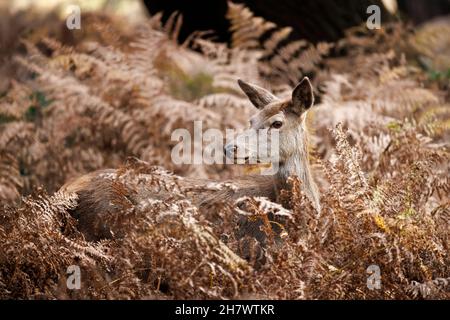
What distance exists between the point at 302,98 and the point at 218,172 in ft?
8.52

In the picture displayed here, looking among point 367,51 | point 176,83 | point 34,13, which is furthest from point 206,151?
A: point 34,13

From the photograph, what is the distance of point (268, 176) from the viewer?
19.1 feet

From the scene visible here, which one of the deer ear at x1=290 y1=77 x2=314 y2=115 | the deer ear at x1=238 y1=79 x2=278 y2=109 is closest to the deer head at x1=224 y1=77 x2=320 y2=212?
the deer ear at x1=290 y1=77 x2=314 y2=115

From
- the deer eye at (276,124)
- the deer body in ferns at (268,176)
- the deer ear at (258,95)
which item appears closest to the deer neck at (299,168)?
the deer body in ferns at (268,176)

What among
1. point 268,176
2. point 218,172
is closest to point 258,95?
point 268,176

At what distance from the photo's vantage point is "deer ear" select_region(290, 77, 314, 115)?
215 inches

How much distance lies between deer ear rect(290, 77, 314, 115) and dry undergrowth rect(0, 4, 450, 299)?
0.36 m

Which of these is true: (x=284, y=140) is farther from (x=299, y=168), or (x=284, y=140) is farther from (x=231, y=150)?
(x=231, y=150)

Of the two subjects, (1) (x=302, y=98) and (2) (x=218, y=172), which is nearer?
(1) (x=302, y=98)

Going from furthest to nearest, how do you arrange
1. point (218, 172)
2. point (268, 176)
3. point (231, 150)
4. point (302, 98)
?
point (218, 172)
point (268, 176)
point (302, 98)
point (231, 150)

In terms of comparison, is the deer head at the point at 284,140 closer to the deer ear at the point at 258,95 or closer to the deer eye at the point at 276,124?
the deer eye at the point at 276,124

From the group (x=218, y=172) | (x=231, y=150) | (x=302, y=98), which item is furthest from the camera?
(x=218, y=172)

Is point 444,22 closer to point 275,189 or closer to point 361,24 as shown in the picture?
point 361,24
